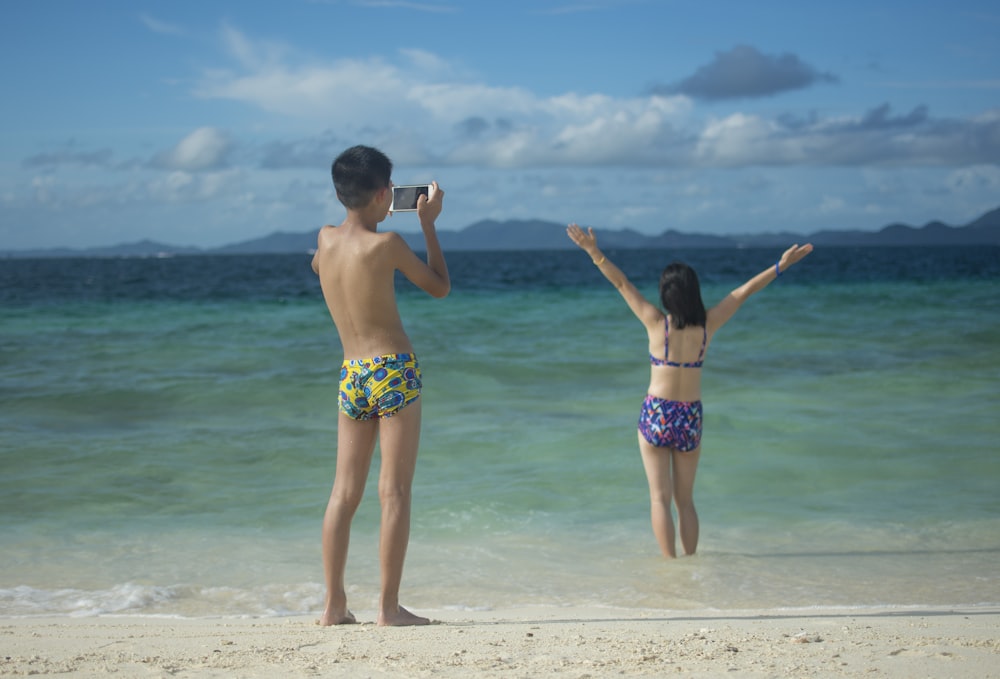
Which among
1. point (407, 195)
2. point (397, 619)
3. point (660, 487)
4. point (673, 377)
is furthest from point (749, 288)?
point (397, 619)

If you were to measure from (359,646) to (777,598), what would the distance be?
7.17 feet

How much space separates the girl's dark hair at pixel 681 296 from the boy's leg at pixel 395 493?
1.80 meters

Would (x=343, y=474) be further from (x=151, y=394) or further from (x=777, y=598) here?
(x=151, y=394)

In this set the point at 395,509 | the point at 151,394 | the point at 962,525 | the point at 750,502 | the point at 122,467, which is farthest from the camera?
the point at 151,394

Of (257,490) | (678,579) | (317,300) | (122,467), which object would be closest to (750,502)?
(678,579)

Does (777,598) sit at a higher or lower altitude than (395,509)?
lower

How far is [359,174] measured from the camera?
148 inches

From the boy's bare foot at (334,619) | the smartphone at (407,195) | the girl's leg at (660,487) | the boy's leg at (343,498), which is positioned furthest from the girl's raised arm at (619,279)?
the boy's bare foot at (334,619)

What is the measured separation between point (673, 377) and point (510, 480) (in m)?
2.39

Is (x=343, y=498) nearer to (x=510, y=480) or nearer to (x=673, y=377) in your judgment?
(x=673, y=377)

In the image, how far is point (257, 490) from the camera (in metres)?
7.09

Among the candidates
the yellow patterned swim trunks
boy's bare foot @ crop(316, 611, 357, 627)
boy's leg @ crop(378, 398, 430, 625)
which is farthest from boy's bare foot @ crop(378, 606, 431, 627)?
the yellow patterned swim trunks

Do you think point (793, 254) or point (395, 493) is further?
point (793, 254)

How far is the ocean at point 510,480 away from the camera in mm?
4961
